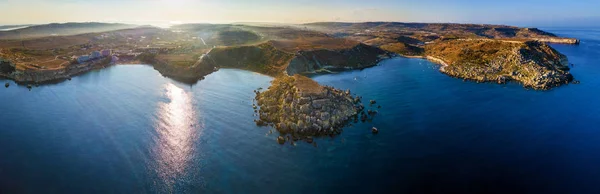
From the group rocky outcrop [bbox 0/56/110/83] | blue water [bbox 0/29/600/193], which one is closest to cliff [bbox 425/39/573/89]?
blue water [bbox 0/29/600/193]

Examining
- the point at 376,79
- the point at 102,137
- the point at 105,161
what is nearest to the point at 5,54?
the point at 102,137

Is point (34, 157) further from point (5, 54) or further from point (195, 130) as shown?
point (5, 54)

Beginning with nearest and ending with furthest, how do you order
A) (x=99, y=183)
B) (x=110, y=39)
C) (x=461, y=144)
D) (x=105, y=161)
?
(x=99, y=183) → (x=105, y=161) → (x=461, y=144) → (x=110, y=39)

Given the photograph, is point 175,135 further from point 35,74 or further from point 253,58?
point 35,74

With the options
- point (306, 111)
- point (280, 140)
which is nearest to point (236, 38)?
point (306, 111)

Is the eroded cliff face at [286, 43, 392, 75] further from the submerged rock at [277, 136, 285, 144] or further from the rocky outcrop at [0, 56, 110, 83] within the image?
the rocky outcrop at [0, 56, 110, 83]

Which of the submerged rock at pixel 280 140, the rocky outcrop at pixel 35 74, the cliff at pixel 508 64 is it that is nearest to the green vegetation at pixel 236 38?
the rocky outcrop at pixel 35 74

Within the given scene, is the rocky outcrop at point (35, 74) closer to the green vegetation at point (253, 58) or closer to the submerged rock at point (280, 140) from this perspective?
the green vegetation at point (253, 58)
